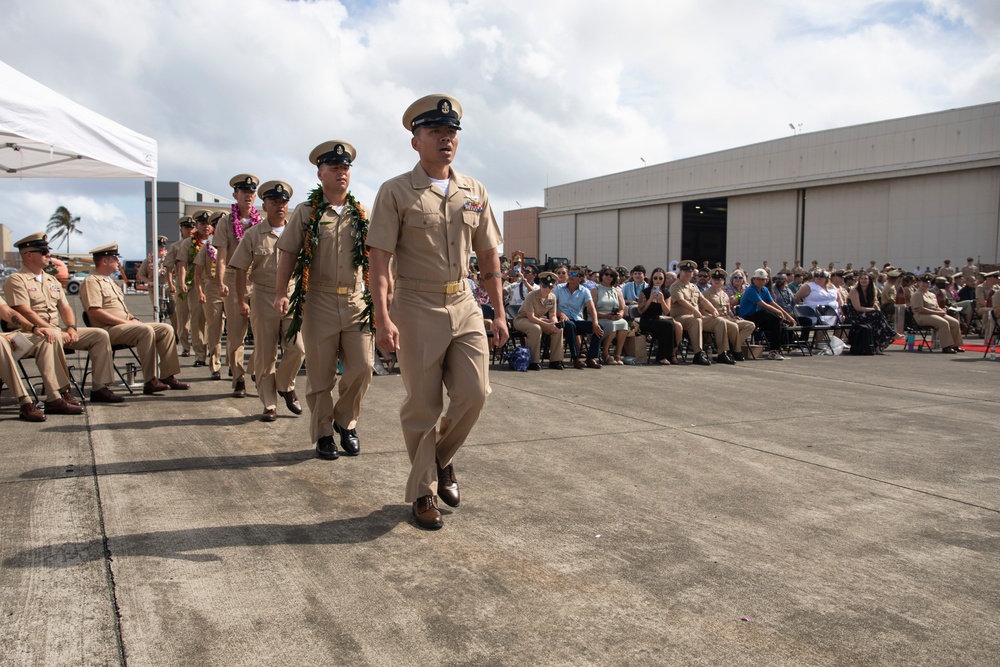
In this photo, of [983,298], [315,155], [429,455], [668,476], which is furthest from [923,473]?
[983,298]

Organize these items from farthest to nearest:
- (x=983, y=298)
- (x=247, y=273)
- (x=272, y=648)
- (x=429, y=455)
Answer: (x=983, y=298) < (x=247, y=273) < (x=429, y=455) < (x=272, y=648)

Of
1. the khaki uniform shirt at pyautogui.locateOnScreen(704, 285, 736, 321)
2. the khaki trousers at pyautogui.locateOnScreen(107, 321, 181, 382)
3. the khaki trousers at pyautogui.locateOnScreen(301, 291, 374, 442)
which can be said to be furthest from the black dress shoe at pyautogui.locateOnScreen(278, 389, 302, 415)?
the khaki uniform shirt at pyautogui.locateOnScreen(704, 285, 736, 321)

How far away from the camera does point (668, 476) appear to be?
199 inches

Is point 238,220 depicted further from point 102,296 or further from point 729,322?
point 729,322

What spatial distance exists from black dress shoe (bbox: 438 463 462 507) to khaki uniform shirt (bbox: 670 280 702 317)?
9038mm

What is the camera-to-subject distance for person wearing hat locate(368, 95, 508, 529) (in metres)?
4.00

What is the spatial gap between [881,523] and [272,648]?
3.32 meters

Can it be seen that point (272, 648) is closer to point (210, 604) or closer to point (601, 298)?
point (210, 604)

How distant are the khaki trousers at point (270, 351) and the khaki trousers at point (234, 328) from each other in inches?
24.5

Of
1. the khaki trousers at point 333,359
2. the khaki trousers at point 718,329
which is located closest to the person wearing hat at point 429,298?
the khaki trousers at point 333,359

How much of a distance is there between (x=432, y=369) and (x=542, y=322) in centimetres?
741

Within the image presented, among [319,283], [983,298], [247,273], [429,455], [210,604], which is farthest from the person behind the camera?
[983,298]

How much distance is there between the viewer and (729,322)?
41.8 ft

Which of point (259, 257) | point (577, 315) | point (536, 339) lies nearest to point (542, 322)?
point (536, 339)
